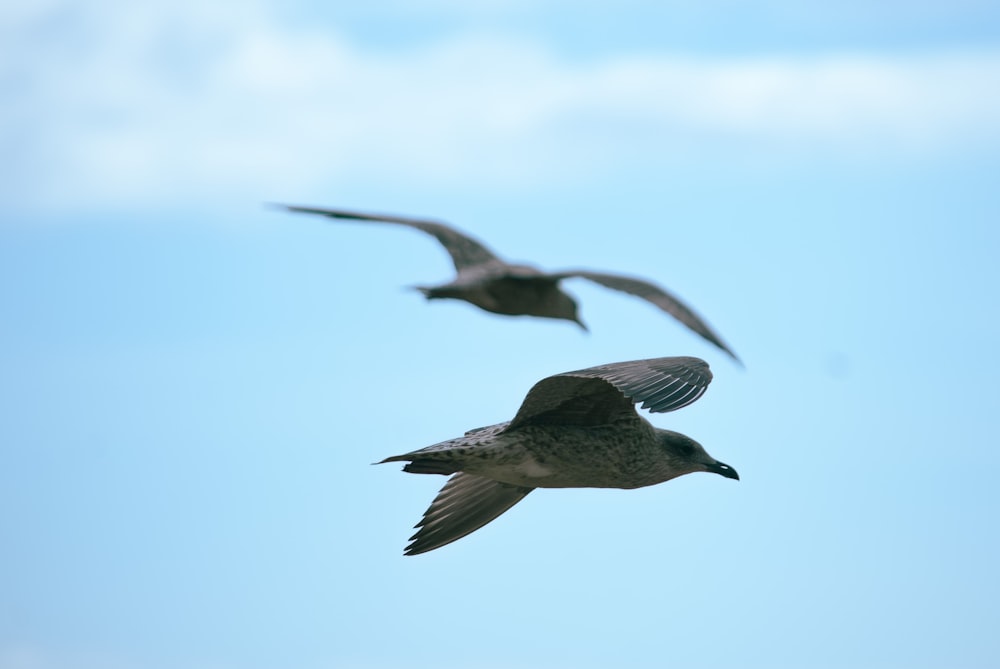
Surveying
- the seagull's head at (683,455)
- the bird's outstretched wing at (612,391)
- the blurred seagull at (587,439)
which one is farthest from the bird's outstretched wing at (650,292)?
the seagull's head at (683,455)

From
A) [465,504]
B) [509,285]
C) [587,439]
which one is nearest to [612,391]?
[587,439]

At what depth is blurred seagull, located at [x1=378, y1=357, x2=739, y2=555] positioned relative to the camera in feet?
38.1

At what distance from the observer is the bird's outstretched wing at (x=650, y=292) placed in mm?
7578

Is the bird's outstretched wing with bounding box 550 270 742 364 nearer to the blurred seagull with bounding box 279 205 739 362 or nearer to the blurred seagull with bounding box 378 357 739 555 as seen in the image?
the blurred seagull with bounding box 279 205 739 362

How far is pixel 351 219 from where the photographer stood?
28.8 feet

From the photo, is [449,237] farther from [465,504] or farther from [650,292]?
[465,504]

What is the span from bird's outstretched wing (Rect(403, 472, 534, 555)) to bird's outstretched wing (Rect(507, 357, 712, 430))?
126 cm

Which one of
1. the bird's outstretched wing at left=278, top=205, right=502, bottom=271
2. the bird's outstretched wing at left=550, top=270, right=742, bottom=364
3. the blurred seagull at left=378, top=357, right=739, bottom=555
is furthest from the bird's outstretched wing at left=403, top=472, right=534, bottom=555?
the bird's outstretched wing at left=550, top=270, right=742, bottom=364

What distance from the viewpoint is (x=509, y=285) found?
8133mm

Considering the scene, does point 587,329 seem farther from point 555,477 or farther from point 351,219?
point 555,477

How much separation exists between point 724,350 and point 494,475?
16.3 feet

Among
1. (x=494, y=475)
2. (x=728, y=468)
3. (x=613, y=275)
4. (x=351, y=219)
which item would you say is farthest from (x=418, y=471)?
(x=613, y=275)

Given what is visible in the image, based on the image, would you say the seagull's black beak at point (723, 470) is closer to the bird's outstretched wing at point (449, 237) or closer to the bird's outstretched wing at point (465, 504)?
the bird's outstretched wing at point (465, 504)

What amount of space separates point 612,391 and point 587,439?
54cm
